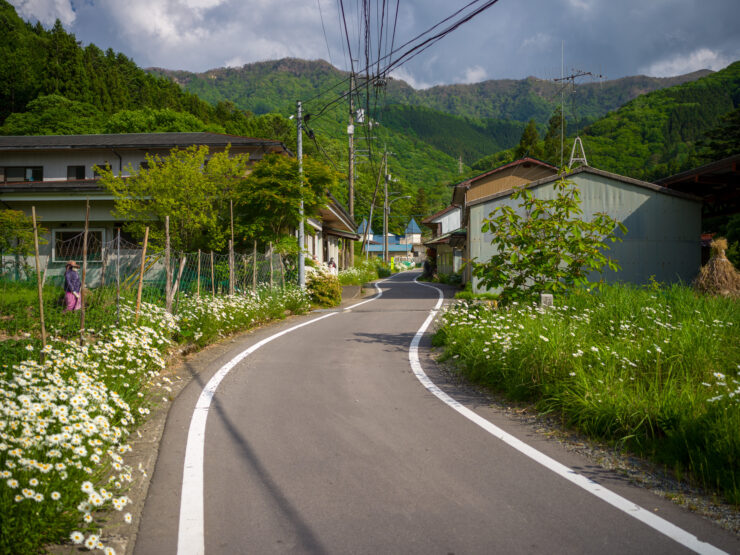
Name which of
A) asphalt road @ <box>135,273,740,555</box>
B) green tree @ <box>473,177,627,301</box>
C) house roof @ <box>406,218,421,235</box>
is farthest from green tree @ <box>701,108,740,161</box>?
house roof @ <box>406,218,421,235</box>

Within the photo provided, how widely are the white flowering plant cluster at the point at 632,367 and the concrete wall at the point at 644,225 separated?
897 cm

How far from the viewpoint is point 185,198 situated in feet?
47.1

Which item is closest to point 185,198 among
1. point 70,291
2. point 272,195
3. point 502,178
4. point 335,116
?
point 272,195

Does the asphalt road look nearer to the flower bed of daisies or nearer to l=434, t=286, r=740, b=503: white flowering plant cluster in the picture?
the flower bed of daisies

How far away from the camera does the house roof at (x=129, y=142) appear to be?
22.8 meters

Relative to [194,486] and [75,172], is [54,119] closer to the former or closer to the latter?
[75,172]

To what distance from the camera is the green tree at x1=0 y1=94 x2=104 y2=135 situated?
42.6m

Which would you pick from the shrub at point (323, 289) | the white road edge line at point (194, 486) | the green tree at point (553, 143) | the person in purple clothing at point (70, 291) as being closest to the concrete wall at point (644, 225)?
the shrub at point (323, 289)

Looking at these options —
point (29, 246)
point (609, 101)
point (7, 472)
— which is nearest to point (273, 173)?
point (29, 246)

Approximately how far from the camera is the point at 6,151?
81.0 feet

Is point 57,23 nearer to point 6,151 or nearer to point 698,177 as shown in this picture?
point 6,151

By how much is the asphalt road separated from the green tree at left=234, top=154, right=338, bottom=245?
943 cm

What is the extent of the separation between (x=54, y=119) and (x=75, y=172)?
78.2 ft

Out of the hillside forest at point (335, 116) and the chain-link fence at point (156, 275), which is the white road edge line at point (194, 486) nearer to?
the chain-link fence at point (156, 275)
